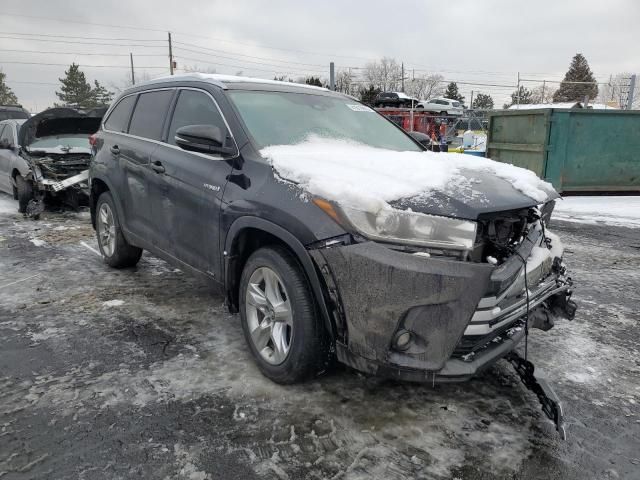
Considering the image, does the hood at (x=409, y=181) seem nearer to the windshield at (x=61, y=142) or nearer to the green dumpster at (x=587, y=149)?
the windshield at (x=61, y=142)

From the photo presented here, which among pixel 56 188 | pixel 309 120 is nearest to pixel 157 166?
pixel 309 120

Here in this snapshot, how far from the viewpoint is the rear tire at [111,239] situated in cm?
495

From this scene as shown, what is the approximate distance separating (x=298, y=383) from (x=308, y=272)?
2.47 ft

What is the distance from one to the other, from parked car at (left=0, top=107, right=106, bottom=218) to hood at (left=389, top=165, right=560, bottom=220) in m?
7.15

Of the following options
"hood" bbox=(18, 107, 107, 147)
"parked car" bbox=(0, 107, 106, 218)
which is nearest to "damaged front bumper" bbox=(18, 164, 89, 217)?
"parked car" bbox=(0, 107, 106, 218)

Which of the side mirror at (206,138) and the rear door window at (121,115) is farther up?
the rear door window at (121,115)

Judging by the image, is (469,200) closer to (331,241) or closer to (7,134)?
(331,241)

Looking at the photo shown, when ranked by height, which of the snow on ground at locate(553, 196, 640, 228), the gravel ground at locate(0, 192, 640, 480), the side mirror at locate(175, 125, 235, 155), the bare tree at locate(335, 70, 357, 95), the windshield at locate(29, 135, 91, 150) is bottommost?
the gravel ground at locate(0, 192, 640, 480)

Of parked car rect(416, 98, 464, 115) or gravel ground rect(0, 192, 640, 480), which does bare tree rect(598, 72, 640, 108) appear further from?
gravel ground rect(0, 192, 640, 480)

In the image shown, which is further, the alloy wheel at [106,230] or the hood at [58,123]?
the hood at [58,123]

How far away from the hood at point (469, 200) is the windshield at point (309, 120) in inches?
47.7

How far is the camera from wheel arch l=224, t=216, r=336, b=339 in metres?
2.55

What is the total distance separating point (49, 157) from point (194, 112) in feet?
20.6

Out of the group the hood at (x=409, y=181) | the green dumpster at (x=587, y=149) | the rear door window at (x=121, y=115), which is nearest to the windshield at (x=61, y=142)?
the rear door window at (x=121, y=115)
